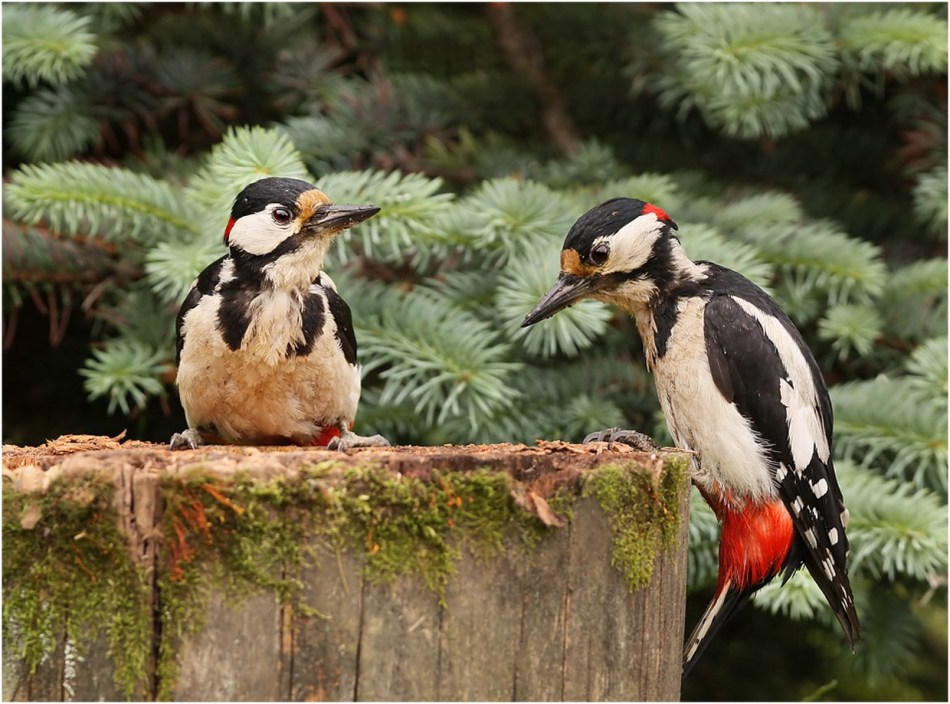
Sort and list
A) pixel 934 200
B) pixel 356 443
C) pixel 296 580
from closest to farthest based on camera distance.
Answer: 1. pixel 296 580
2. pixel 356 443
3. pixel 934 200

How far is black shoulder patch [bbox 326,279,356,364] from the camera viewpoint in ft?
8.64

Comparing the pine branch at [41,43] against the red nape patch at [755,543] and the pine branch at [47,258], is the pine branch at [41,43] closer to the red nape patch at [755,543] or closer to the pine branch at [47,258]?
the pine branch at [47,258]

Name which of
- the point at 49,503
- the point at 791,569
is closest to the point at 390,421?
the point at 791,569

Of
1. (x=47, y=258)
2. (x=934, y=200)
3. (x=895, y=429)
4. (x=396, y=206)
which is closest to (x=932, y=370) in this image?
(x=895, y=429)

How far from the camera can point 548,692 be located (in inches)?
69.1

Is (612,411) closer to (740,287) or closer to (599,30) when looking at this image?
(740,287)

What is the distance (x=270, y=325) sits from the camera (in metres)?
2.59

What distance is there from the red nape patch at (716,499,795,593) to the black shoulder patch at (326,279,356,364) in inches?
38.8

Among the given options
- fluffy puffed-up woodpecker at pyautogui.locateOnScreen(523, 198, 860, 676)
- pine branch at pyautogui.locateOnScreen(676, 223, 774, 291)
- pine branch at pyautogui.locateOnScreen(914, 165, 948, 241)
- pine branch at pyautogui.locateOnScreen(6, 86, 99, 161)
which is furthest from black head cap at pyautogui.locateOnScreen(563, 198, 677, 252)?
pine branch at pyautogui.locateOnScreen(6, 86, 99, 161)

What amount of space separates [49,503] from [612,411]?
1474 millimetres

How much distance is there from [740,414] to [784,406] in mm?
103

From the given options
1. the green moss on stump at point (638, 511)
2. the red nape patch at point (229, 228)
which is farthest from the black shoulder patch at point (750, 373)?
the red nape patch at point (229, 228)

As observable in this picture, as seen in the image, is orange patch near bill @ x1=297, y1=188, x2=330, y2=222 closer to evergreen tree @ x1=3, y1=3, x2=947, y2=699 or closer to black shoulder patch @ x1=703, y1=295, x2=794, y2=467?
evergreen tree @ x1=3, y1=3, x2=947, y2=699

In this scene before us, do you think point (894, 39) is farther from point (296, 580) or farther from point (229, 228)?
point (296, 580)
